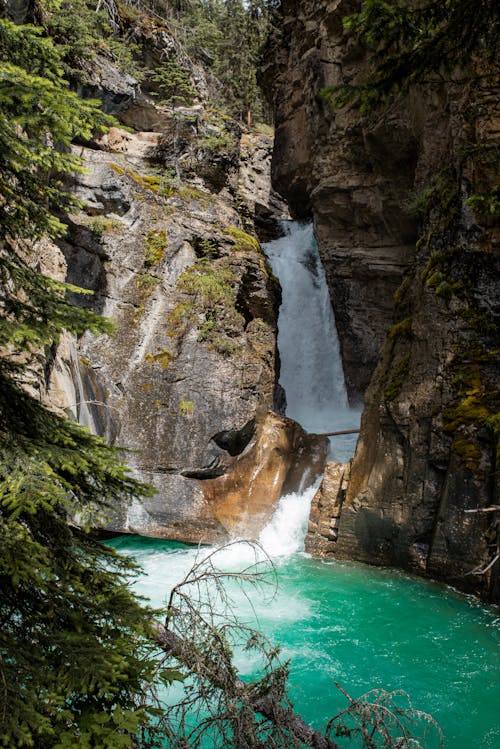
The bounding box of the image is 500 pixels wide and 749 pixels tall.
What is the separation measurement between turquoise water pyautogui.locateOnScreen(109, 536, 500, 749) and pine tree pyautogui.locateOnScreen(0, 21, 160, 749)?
3.49 meters

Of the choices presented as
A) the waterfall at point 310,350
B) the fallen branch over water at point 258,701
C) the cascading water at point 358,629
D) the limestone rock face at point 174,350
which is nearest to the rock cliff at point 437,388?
the cascading water at point 358,629

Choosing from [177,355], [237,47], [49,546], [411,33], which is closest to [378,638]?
[49,546]

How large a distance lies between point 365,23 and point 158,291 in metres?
9.40

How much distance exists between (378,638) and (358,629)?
338mm

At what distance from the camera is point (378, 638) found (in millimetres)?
7094

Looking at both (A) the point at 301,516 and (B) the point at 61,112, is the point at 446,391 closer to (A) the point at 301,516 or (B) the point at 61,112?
(A) the point at 301,516

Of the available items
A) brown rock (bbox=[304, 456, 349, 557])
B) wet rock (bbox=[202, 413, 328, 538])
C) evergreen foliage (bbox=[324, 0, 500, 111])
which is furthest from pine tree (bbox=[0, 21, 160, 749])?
wet rock (bbox=[202, 413, 328, 538])

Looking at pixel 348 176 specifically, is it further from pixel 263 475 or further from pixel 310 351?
pixel 263 475

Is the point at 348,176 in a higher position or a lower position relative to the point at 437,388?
higher

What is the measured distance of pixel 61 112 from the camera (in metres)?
2.96

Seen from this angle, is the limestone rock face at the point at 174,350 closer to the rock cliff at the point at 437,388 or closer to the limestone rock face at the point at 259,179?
→ the rock cliff at the point at 437,388

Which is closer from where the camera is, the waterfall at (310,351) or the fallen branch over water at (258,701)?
the fallen branch over water at (258,701)

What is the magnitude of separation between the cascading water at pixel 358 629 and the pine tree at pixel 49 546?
114 cm

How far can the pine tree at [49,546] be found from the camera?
2346 mm
